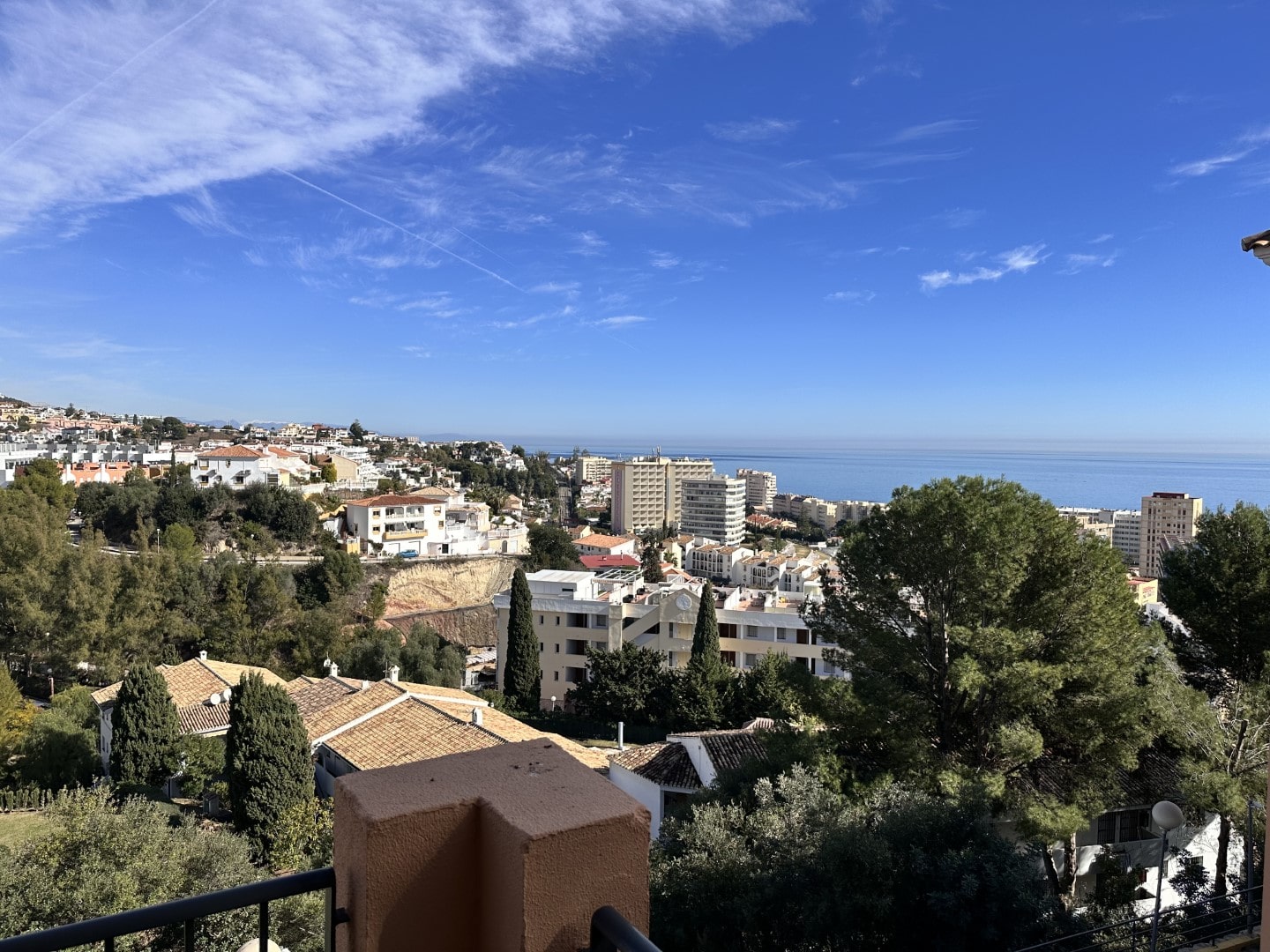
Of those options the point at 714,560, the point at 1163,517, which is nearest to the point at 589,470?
the point at 714,560

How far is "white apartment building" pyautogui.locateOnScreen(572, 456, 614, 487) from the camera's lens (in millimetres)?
125562

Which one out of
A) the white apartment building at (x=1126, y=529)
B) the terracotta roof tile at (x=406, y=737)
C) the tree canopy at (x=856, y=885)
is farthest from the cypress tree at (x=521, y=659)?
the white apartment building at (x=1126, y=529)

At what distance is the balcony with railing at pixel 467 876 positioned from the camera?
3.80 ft

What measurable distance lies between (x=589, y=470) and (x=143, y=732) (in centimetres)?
11317

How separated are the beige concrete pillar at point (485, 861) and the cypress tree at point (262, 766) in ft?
39.0

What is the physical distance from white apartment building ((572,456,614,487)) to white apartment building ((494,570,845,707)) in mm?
93634

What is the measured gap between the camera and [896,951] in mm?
5973

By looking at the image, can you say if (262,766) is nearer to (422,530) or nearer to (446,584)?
(446,584)

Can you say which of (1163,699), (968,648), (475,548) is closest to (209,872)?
(968,648)

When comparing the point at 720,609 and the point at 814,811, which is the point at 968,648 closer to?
the point at 814,811

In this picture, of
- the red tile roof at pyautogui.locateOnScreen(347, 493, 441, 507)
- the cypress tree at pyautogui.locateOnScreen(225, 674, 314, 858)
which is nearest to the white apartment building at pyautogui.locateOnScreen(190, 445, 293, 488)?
the red tile roof at pyautogui.locateOnScreen(347, 493, 441, 507)

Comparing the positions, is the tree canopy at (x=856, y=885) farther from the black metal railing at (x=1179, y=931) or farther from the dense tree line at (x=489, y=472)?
the dense tree line at (x=489, y=472)

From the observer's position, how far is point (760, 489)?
403ft

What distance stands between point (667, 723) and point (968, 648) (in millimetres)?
13026
